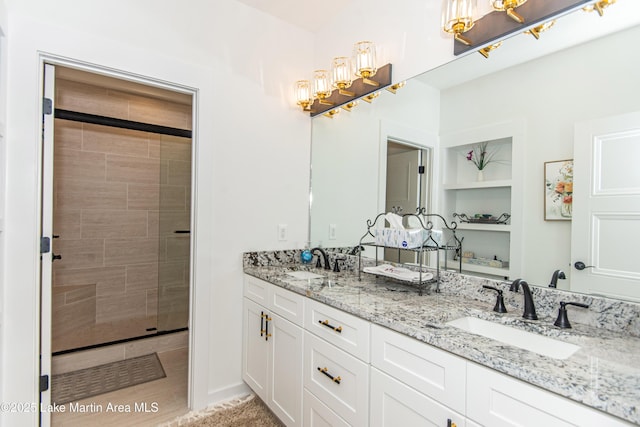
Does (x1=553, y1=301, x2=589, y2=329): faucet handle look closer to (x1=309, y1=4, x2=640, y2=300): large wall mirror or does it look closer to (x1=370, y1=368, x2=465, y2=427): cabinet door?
(x1=309, y1=4, x2=640, y2=300): large wall mirror

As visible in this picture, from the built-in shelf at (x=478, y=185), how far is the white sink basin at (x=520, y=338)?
58cm

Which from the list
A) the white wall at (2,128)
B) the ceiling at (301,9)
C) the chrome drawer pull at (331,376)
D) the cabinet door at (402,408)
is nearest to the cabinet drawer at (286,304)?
the chrome drawer pull at (331,376)

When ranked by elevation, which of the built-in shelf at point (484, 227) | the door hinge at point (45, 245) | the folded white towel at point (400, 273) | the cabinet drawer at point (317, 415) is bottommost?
the cabinet drawer at point (317, 415)

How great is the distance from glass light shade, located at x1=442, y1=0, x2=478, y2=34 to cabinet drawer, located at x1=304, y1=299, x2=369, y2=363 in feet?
4.29

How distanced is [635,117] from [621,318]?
65 cm

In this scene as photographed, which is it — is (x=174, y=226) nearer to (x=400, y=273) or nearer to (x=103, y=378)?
(x=103, y=378)

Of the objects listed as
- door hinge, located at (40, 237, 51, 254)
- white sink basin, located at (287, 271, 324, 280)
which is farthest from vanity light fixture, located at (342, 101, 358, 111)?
door hinge, located at (40, 237, 51, 254)

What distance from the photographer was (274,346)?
1831mm

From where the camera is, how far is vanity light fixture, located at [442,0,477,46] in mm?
1386

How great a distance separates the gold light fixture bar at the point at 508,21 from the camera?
3.93 ft

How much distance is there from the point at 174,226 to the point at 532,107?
2913 mm

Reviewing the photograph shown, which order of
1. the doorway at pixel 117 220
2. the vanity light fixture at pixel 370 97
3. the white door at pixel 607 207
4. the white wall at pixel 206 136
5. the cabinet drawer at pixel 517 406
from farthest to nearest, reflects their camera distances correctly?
1. the doorway at pixel 117 220
2. the vanity light fixture at pixel 370 97
3. the white wall at pixel 206 136
4. the white door at pixel 607 207
5. the cabinet drawer at pixel 517 406

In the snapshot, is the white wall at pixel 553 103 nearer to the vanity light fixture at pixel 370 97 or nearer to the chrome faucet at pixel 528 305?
the chrome faucet at pixel 528 305

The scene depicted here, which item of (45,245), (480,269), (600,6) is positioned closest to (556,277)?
(480,269)
